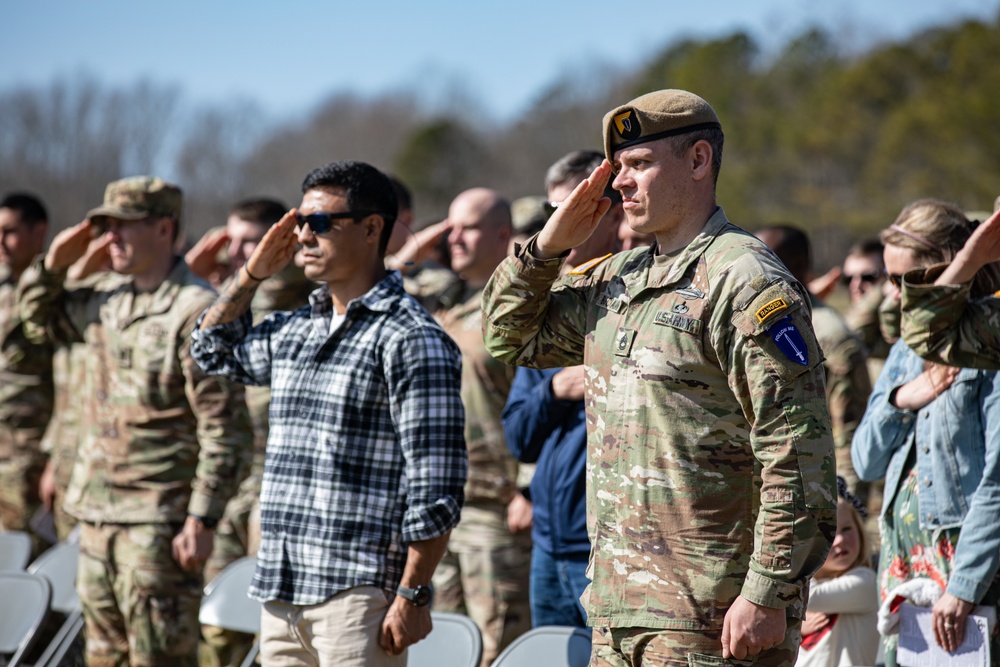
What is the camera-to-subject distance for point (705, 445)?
2.64 m

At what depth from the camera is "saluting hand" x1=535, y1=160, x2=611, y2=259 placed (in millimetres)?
2900

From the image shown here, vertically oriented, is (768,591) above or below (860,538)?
above

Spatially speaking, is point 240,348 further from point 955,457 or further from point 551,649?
point 955,457

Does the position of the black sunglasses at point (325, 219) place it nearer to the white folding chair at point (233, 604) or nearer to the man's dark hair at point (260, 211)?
the white folding chair at point (233, 604)

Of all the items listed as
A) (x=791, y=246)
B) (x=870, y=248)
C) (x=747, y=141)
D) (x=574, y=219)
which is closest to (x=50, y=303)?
(x=574, y=219)

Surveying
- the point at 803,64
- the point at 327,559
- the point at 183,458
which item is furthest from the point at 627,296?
the point at 803,64

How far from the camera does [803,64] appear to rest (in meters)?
38.6

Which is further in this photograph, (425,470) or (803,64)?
(803,64)

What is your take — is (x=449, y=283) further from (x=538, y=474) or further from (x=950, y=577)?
(x=950, y=577)

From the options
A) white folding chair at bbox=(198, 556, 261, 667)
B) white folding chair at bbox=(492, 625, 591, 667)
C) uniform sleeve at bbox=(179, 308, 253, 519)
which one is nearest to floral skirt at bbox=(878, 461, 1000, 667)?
white folding chair at bbox=(492, 625, 591, 667)

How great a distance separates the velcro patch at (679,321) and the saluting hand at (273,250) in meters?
1.71

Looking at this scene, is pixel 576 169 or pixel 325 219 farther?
pixel 576 169

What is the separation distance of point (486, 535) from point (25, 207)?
159 inches

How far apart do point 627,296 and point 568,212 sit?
27 cm
